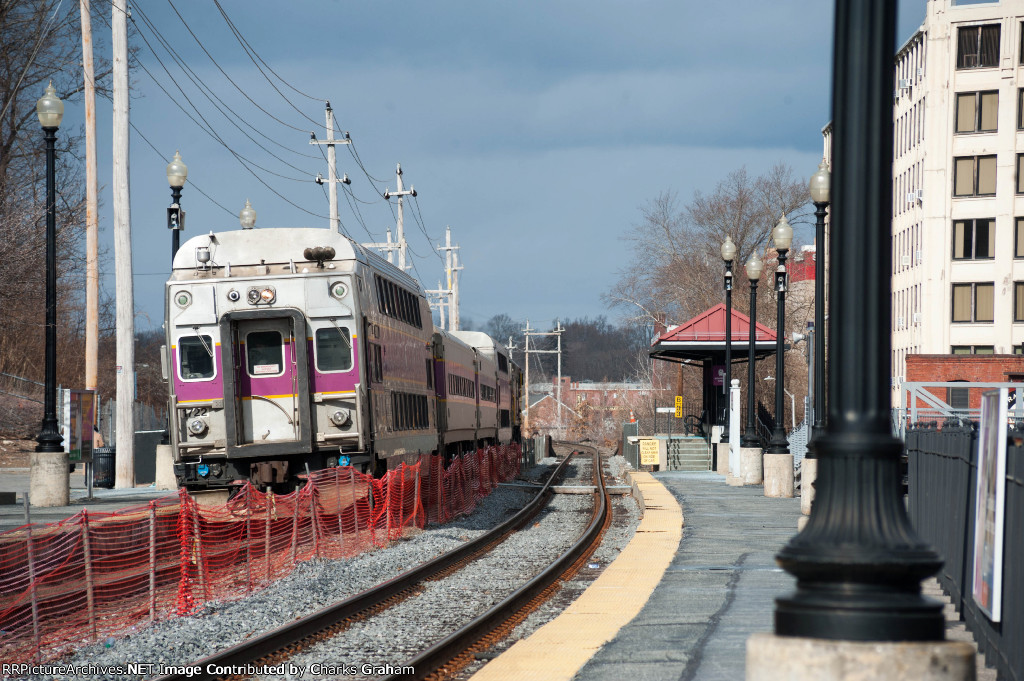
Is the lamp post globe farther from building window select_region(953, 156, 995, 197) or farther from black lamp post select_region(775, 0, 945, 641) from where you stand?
building window select_region(953, 156, 995, 197)

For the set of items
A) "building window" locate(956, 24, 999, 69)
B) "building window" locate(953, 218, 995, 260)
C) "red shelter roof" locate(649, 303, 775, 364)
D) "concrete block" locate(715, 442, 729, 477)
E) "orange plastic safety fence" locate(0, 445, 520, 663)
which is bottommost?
"concrete block" locate(715, 442, 729, 477)

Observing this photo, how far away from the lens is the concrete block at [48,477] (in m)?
21.5

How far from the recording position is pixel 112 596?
13.1 metres

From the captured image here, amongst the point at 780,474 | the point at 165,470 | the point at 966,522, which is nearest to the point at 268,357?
the point at 165,470

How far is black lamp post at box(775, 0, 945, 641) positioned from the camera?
15.0ft

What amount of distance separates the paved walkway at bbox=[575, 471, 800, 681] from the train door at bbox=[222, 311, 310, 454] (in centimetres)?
615

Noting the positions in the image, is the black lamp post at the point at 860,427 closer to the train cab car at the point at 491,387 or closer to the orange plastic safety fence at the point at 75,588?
the orange plastic safety fence at the point at 75,588

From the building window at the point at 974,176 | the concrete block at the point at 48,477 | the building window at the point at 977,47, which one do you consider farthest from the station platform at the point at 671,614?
the building window at the point at 977,47

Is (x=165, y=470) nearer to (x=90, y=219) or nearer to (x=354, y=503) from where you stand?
(x=90, y=219)

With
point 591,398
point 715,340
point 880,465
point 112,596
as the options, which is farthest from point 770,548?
point 591,398

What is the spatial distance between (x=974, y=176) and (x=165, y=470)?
47.5 metres

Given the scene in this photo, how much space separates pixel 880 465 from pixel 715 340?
40012mm

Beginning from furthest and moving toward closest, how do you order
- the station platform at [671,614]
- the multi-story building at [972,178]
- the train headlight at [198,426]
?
1. the multi-story building at [972,178]
2. the train headlight at [198,426]
3. the station platform at [671,614]

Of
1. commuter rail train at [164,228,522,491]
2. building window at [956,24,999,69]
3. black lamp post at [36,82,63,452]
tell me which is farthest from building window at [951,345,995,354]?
black lamp post at [36,82,63,452]
